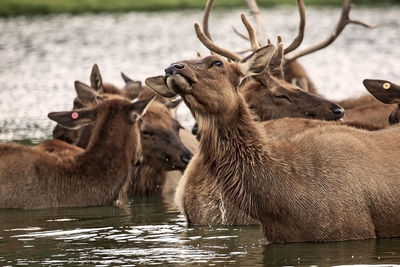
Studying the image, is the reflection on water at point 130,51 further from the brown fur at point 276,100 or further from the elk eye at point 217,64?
the elk eye at point 217,64

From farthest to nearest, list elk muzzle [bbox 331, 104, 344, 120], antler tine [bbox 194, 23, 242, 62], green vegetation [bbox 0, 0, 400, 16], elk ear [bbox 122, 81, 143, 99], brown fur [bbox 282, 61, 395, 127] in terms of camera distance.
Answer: green vegetation [bbox 0, 0, 400, 16]
elk ear [bbox 122, 81, 143, 99]
brown fur [bbox 282, 61, 395, 127]
elk muzzle [bbox 331, 104, 344, 120]
antler tine [bbox 194, 23, 242, 62]

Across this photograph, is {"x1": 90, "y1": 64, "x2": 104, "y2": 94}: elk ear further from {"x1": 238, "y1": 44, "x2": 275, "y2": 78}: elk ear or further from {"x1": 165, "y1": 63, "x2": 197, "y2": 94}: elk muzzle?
{"x1": 165, "y1": 63, "x2": 197, "y2": 94}: elk muzzle

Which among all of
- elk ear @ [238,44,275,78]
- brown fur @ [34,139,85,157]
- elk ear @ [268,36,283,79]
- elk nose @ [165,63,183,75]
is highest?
elk ear @ [268,36,283,79]

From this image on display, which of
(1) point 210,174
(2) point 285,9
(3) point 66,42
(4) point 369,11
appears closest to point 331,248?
(1) point 210,174

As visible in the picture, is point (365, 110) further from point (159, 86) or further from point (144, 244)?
point (159, 86)

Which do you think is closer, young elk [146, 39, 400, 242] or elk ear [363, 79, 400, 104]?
young elk [146, 39, 400, 242]

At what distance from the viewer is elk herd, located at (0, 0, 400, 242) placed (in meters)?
8.60

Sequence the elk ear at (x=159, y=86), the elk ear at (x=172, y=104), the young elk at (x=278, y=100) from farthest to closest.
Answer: the elk ear at (x=172, y=104)
the young elk at (x=278, y=100)
the elk ear at (x=159, y=86)

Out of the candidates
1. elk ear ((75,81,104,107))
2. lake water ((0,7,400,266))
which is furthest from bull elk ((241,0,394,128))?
elk ear ((75,81,104,107))

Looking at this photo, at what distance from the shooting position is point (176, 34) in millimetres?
43156

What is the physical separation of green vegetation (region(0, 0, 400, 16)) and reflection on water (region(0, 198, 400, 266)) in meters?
41.9

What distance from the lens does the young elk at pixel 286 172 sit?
857 centimetres

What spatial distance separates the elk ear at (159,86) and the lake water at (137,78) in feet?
3.86

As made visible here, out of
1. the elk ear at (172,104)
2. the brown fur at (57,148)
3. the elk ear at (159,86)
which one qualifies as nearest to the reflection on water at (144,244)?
the brown fur at (57,148)
